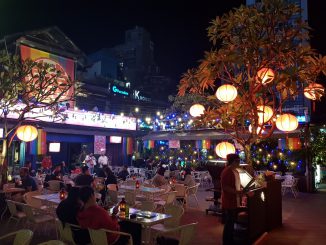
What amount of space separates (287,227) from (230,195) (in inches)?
107

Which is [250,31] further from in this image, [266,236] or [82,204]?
[82,204]

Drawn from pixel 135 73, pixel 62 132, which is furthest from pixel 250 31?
pixel 135 73

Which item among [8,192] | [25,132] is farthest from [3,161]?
[25,132]

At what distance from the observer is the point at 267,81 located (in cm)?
675

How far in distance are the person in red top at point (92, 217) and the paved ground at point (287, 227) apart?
2373mm

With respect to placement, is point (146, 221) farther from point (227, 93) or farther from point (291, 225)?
point (291, 225)

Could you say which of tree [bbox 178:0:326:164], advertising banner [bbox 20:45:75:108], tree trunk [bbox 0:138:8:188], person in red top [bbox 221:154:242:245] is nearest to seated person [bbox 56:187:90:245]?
person in red top [bbox 221:154:242:245]

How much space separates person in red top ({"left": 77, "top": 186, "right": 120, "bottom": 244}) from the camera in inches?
167

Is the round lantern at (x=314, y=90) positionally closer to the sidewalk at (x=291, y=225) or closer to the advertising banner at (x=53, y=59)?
the sidewalk at (x=291, y=225)

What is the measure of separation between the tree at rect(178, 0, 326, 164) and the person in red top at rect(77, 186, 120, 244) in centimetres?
392

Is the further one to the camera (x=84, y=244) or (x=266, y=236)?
(x=266, y=236)

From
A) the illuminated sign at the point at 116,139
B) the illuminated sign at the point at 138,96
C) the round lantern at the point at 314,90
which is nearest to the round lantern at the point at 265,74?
the round lantern at the point at 314,90

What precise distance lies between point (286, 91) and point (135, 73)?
28.1 meters

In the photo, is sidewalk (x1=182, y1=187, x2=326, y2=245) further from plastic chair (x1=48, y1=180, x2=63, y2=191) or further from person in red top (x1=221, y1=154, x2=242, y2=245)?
plastic chair (x1=48, y1=180, x2=63, y2=191)
